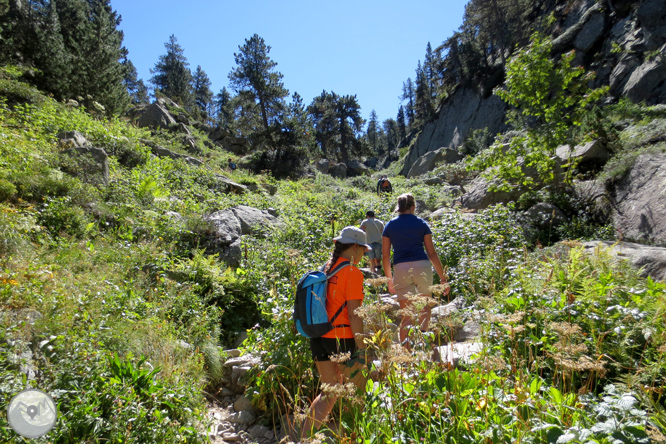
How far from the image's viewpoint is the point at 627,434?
139 cm

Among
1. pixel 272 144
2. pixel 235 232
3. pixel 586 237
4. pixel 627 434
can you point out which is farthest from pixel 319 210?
pixel 272 144

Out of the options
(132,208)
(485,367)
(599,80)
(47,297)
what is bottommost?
(485,367)

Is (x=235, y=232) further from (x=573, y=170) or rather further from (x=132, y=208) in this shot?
(x=573, y=170)

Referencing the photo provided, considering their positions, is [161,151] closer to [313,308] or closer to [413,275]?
[413,275]

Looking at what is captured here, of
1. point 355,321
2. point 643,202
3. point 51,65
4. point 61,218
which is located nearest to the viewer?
point 355,321

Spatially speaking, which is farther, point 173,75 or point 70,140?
point 173,75

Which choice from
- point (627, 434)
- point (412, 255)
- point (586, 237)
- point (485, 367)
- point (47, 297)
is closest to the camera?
point (627, 434)

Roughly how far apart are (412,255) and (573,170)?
7672mm

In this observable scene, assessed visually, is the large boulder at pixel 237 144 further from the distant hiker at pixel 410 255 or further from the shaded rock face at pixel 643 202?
the distant hiker at pixel 410 255

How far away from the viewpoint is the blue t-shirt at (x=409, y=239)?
4211 millimetres

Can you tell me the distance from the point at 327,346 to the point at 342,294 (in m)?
0.45

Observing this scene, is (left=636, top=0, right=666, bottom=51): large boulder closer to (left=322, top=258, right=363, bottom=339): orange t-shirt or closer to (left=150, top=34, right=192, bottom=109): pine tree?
(left=322, top=258, right=363, bottom=339): orange t-shirt

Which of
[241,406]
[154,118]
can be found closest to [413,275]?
[241,406]

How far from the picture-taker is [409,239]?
423cm
